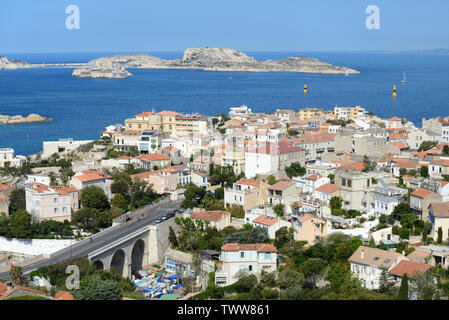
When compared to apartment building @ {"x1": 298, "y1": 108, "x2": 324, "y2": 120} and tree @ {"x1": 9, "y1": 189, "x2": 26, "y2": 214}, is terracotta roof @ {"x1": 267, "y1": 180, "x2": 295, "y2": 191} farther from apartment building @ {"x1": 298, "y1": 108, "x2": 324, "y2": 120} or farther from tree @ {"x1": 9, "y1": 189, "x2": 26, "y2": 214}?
apartment building @ {"x1": 298, "y1": 108, "x2": 324, "y2": 120}

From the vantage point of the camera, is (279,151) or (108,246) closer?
(108,246)

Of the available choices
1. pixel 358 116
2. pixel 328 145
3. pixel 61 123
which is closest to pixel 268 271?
pixel 328 145

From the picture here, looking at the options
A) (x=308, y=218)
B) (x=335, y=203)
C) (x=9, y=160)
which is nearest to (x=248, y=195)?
(x=335, y=203)

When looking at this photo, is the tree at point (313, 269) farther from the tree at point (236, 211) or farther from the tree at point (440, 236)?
the tree at point (236, 211)
